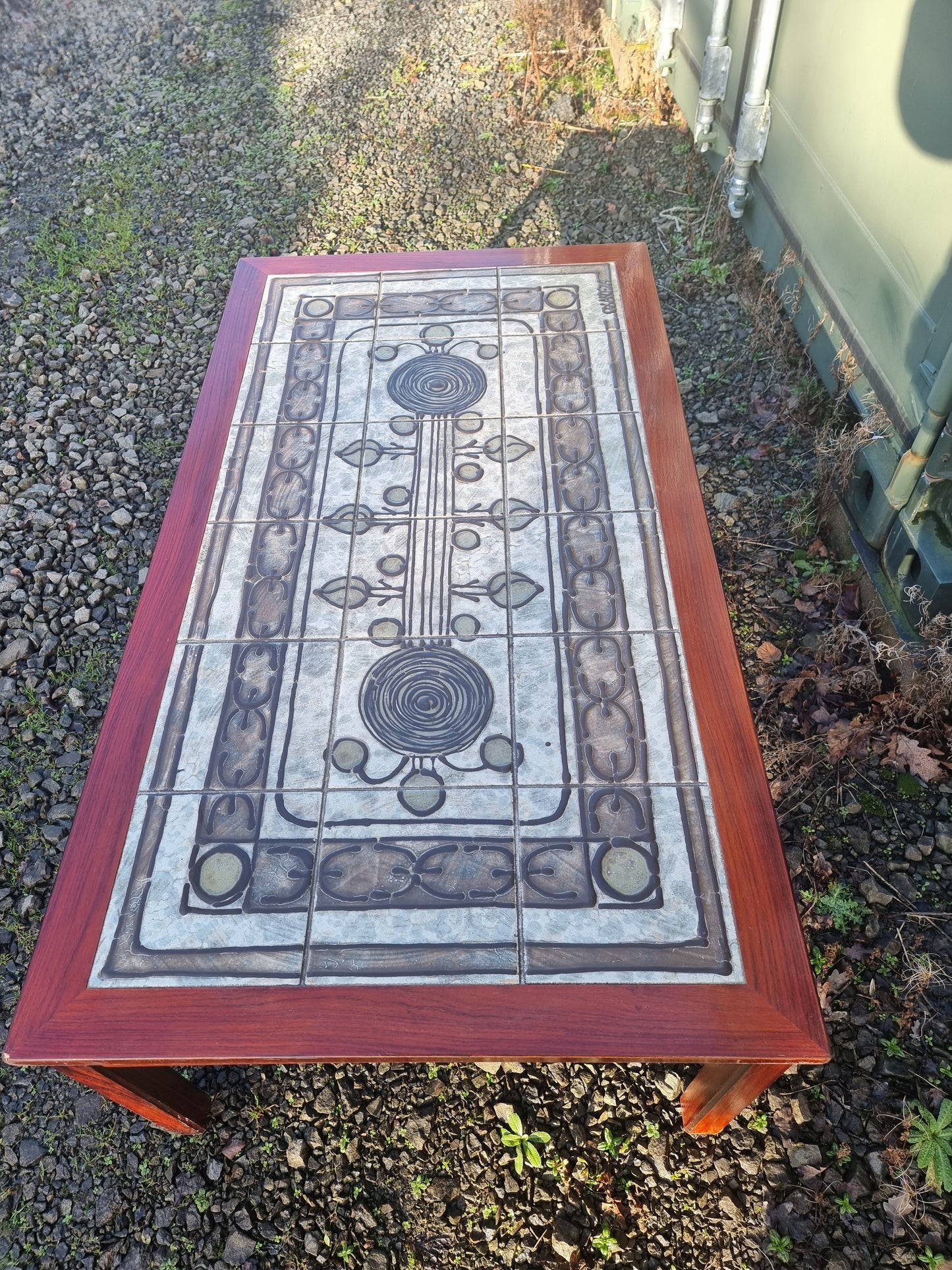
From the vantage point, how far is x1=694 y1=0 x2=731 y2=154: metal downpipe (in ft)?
11.9

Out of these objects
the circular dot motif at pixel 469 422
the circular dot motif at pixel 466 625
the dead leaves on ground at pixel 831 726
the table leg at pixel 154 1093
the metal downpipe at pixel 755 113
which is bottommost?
the table leg at pixel 154 1093

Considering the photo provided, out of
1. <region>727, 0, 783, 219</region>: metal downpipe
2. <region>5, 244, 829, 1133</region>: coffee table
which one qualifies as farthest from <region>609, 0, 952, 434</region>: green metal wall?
<region>5, 244, 829, 1133</region>: coffee table

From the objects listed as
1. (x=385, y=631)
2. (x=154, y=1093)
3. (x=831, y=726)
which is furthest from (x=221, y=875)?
(x=831, y=726)

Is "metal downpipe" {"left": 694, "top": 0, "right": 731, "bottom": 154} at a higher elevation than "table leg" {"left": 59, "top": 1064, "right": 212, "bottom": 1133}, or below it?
higher

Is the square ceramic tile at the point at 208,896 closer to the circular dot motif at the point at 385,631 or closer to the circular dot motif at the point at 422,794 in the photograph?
the circular dot motif at the point at 422,794

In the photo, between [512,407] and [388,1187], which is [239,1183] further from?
[512,407]

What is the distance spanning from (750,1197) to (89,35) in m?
7.19

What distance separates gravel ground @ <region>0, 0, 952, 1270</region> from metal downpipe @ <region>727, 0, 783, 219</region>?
24 cm

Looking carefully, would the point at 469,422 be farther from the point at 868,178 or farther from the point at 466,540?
the point at 868,178

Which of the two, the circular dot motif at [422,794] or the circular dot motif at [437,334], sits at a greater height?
the circular dot motif at [437,334]

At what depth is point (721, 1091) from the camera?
1704 mm

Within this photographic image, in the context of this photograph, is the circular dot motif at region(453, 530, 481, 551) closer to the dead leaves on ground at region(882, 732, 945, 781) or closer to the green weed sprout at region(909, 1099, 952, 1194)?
the dead leaves on ground at region(882, 732, 945, 781)

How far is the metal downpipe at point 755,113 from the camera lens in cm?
321

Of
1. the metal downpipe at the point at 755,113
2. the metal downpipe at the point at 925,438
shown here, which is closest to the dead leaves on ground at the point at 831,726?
the metal downpipe at the point at 925,438
